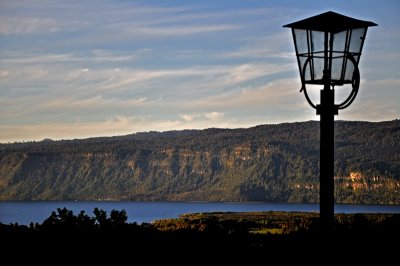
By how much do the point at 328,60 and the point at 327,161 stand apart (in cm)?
115

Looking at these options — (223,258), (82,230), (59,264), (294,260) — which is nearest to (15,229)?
(82,230)

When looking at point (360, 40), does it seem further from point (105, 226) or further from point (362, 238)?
point (105, 226)

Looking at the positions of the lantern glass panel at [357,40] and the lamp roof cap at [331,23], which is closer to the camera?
the lamp roof cap at [331,23]

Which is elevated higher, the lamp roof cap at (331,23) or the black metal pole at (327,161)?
the lamp roof cap at (331,23)

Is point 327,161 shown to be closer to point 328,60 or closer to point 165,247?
point 328,60

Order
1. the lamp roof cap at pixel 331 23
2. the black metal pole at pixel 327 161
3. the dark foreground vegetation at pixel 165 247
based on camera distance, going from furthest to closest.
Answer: the dark foreground vegetation at pixel 165 247
the lamp roof cap at pixel 331 23
the black metal pole at pixel 327 161

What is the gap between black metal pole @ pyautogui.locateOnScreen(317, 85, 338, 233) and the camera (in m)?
8.80

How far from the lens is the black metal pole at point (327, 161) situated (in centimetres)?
880

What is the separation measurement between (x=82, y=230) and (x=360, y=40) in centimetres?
721

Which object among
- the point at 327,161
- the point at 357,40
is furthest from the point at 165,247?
the point at 357,40

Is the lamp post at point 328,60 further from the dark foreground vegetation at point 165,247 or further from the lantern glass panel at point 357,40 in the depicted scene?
the dark foreground vegetation at point 165,247

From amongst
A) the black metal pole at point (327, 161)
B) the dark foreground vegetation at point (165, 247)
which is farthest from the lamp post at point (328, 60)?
the dark foreground vegetation at point (165, 247)

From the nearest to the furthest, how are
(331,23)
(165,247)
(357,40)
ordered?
(331,23)
(357,40)
(165,247)

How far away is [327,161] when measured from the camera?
893cm
